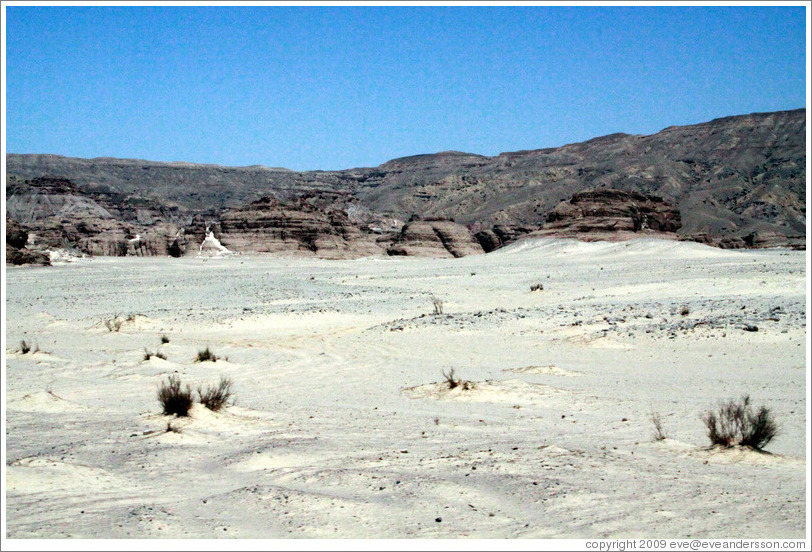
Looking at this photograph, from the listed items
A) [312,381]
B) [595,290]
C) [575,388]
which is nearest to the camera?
[575,388]

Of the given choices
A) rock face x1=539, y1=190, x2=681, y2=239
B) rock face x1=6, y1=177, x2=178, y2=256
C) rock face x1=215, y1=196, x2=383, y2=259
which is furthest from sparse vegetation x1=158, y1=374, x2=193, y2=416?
rock face x1=215, y1=196, x2=383, y2=259

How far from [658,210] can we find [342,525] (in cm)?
6624

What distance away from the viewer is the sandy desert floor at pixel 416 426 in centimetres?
505

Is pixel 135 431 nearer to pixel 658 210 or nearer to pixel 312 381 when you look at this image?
pixel 312 381

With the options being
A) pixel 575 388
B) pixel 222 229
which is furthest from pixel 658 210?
pixel 575 388

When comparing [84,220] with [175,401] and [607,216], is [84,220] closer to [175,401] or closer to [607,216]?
[607,216]

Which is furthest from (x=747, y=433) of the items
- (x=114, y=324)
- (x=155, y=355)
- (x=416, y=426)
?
(x=114, y=324)

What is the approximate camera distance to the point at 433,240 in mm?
78375

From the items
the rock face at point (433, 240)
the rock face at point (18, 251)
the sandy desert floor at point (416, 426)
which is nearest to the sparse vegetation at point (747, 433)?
the sandy desert floor at point (416, 426)

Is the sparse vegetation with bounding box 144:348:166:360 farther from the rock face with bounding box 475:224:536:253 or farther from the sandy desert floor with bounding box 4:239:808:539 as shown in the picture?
the rock face with bounding box 475:224:536:253

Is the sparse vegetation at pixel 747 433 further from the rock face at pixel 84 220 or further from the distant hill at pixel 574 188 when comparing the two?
the distant hill at pixel 574 188

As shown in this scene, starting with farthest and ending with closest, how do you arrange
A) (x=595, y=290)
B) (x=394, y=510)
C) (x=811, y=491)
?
(x=595, y=290) → (x=394, y=510) → (x=811, y=491)

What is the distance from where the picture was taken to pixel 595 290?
2650 cm

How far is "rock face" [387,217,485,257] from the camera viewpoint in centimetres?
7657
